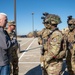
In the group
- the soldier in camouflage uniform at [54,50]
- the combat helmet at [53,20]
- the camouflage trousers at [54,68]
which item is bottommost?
the camouflage trousers at [54,68]

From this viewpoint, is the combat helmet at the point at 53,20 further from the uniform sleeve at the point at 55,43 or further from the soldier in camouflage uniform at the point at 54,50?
the uniform sleeve at the point at 55,43

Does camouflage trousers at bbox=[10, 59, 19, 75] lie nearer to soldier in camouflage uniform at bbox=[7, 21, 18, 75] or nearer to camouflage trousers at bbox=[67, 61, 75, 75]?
soldier in camouflage uniform at bbox=[7, 21, 18, 75]

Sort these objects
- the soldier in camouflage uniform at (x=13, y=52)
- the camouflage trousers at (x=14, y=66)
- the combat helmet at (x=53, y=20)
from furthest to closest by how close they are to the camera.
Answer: the camouflage trousers at (x=14, y=66) < the soldier in camouflage uniform at (x=13, y=52) < the combat helmet at (x=53, y=20)

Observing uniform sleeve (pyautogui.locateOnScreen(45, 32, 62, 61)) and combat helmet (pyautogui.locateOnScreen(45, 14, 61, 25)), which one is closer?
uniform sleeve (pyautogui.locateOnScreen(45, 32, 62, 61))

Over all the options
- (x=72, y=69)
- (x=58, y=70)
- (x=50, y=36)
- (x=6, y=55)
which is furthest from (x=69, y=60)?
(x=6, y=55)

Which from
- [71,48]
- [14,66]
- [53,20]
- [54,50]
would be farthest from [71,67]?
[53,20]

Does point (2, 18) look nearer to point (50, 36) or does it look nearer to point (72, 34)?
point (50, 36)

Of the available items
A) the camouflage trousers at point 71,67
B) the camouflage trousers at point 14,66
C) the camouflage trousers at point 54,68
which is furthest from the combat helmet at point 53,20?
the camouflage trousers at point 14,66

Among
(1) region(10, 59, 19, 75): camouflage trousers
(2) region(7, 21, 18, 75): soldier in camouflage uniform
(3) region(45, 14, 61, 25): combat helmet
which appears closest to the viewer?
(3) region(45, 14, 61, 25): combat helmet

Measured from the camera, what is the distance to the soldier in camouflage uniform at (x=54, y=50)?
4.62m

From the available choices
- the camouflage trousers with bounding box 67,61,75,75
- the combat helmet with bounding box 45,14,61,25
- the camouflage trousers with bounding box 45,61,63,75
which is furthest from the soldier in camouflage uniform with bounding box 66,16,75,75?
the combat helmet with bounding box 45,14,61,25

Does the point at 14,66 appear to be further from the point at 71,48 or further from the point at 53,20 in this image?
the point at 53,20

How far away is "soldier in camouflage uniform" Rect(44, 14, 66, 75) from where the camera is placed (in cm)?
462

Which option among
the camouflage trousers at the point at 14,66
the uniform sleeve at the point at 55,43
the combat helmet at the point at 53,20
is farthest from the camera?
the camouflage trousers at the point at 14,66
